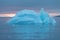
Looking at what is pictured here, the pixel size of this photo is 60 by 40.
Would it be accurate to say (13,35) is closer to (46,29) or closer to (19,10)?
(46,29)

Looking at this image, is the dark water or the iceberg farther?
the iceberg

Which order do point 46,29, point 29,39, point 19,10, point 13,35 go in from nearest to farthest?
point 29,39 → point 13,35 → point 46,29 → point 19,10

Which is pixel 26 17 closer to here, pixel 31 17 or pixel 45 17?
pixel 31 17

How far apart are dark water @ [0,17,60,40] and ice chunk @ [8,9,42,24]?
80 mm

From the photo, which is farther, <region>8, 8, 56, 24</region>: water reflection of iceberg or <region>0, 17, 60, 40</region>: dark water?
<region>8, 8, 56, 24</region>: water reflection of iceberg

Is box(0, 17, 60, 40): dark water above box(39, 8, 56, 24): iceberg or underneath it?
underneath

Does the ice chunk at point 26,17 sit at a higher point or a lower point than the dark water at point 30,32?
higher

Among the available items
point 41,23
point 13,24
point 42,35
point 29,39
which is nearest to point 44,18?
point 41,23

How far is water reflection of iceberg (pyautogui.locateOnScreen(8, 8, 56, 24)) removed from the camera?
15.7ft

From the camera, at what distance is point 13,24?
4.90 m

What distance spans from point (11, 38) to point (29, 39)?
0.21m

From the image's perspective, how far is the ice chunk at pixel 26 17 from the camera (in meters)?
4.79

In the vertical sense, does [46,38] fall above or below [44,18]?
below

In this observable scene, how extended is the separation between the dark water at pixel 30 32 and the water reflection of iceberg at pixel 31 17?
79 millimetres
